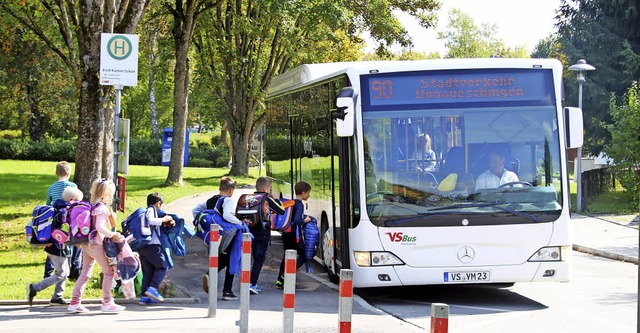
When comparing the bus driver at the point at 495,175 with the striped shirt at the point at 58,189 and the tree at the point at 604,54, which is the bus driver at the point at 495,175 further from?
the tree at the point at 604,54

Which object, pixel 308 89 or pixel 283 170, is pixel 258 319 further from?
pixel 283 170

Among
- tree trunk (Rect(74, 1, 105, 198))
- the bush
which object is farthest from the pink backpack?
the bush

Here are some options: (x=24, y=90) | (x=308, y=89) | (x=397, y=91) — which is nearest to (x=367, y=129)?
(x=397, y=91)

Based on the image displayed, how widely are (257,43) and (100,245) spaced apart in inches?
1420

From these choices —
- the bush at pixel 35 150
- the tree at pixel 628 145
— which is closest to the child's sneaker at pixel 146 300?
the tree at pixel 628 145

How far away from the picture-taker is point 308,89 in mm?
16109

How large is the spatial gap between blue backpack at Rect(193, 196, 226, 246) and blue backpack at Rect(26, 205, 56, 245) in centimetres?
197

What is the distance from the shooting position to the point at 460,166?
12.8 m

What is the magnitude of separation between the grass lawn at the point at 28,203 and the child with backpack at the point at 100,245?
3.73ft

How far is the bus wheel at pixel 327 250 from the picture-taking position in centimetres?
1459

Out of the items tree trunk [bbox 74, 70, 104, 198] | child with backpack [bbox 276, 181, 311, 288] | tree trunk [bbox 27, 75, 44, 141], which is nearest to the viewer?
child with backpack [bbox 276, 181, 311, 288]

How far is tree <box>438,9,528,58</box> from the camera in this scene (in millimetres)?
97400

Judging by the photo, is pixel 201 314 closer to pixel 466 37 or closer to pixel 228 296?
pixel 228 296

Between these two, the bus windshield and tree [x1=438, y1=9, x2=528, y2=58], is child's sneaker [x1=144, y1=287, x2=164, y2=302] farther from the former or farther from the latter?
tree [x1=438, y1=9, x2=528, y2=58]
